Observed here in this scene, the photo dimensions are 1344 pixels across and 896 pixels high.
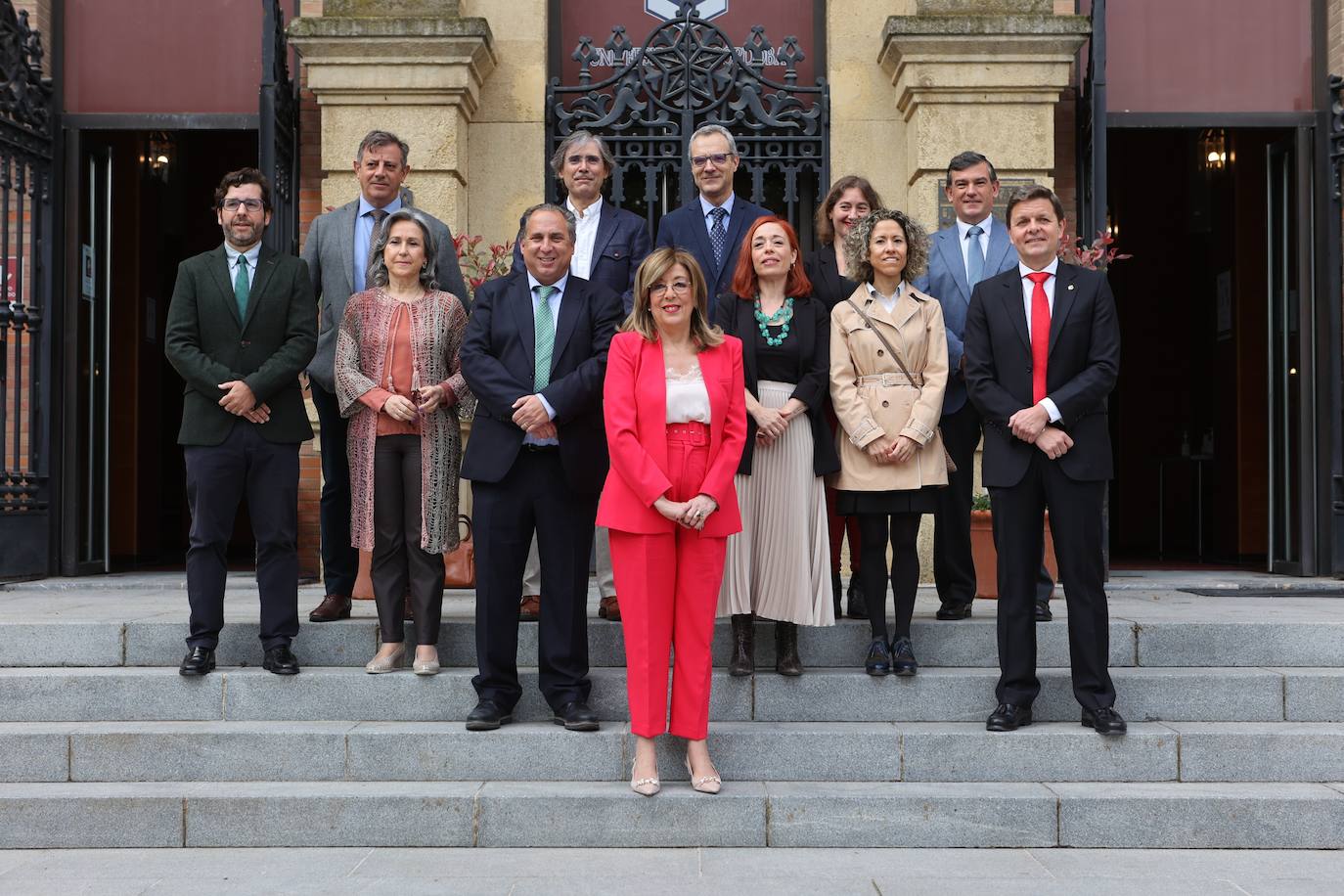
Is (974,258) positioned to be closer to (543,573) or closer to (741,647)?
(741,647)

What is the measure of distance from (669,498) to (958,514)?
1.75 m

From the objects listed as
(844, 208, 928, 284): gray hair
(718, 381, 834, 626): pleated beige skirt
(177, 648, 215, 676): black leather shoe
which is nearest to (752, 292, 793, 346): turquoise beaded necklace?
(718, 381, 834, 626): pleated beige skirt

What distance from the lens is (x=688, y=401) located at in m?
5.11

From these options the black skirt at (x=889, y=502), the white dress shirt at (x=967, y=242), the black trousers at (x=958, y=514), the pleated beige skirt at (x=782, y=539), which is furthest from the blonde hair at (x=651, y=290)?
the white dress shirt at (x=967, y=242)

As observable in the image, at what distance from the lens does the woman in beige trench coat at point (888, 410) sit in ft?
18.3

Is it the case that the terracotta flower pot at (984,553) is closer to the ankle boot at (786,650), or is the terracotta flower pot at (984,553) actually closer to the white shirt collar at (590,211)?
the ankle boot at (786,650)

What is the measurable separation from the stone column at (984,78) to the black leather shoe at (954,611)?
337cm

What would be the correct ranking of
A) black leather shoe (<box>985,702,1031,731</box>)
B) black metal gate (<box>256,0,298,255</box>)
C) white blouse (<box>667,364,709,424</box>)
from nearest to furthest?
white blouse (<box>667,364,709,424</box>) < black leather shoe (<box>985,702,1031,731</box>) < black metal gate (<box>256,0,298,255</box>)

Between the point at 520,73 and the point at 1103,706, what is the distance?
19.7ft

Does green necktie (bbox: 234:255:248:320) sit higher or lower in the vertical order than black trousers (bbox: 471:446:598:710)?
higher

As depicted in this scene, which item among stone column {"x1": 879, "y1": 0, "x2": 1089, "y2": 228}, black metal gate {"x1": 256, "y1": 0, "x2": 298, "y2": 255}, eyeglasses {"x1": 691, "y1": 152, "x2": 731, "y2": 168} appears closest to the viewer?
eyeglasses {"x1": 691, "y1": 152, "x2": 731, "y2": 168}

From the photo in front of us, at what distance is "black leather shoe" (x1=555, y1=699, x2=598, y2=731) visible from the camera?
5.33 m

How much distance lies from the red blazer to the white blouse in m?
0.02

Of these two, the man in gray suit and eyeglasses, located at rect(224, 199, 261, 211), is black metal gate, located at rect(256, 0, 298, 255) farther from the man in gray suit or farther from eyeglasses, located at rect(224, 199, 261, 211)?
eyeglasses, located at rect(224, 199, 261, 211)
